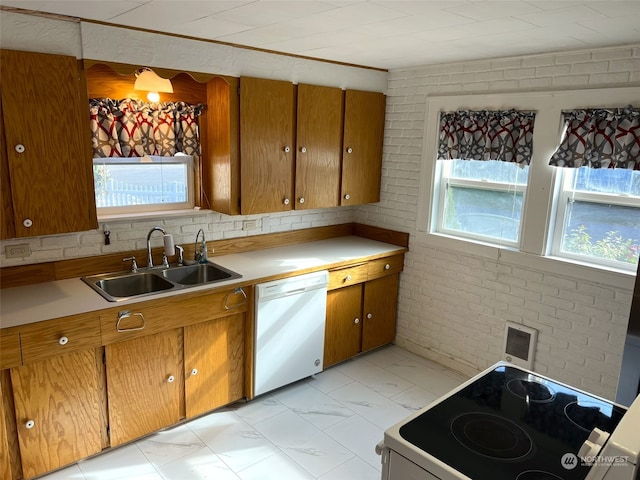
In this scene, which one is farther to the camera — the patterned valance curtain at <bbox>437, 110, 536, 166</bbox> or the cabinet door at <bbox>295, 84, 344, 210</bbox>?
the cabinet door at <bbox>295, 84, 344, 210</bbox>

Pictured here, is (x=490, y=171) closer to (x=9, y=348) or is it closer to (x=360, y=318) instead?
(x=360, y=318)

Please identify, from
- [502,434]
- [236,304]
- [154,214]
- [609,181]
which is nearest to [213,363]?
[236,304]

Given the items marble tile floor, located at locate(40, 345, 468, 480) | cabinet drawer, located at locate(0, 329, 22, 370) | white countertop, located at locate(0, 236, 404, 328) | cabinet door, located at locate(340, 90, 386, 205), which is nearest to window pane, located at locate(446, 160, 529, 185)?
cabinet door, located at locate(340, 90, 386, 205)

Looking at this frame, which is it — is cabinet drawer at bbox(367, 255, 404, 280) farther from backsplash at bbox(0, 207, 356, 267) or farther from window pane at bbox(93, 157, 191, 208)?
Result: window pane at bbox(93, 157, 191, 208)

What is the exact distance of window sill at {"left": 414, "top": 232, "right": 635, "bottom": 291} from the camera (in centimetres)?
295

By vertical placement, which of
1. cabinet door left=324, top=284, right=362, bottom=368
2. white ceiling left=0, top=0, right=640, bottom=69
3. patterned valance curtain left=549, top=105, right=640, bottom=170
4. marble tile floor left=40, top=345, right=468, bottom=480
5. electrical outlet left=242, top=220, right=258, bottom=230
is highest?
white ceiling left=0, top=0, right=640, bottom=69

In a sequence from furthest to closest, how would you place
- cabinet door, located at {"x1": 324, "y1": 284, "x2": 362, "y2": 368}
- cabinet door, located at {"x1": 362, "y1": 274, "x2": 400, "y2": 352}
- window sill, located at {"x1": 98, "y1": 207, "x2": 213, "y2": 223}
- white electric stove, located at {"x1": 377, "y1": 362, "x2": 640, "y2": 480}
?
1. cabinet door, located at {"x1": 362, "y1": 274, "x2": 400, "y2": 352}
2. cabinet door, located at {"x1": 324, "y1": 284, "x2": 362, "y2": 368}
3. window sill, located at {"x1": 98, "y1": 207, "x2": 213, "y2": 223}
4. white electric stove, located at {"x1": 377, "y1": 362, "x2": 640, "y2": 480}

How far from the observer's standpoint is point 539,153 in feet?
10.5

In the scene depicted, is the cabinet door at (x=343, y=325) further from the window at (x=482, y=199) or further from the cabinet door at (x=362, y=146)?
the window at (x=482, y=199)

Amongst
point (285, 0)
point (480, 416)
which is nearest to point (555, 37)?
point (285, 0)

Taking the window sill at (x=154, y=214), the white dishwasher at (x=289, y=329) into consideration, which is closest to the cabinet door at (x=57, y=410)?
the window sill at (x=154, y=214)

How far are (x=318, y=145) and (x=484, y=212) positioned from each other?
1359 millimetres

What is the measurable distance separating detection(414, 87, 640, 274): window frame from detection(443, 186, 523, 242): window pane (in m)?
0.09

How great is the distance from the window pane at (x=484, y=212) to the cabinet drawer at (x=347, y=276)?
79cm
